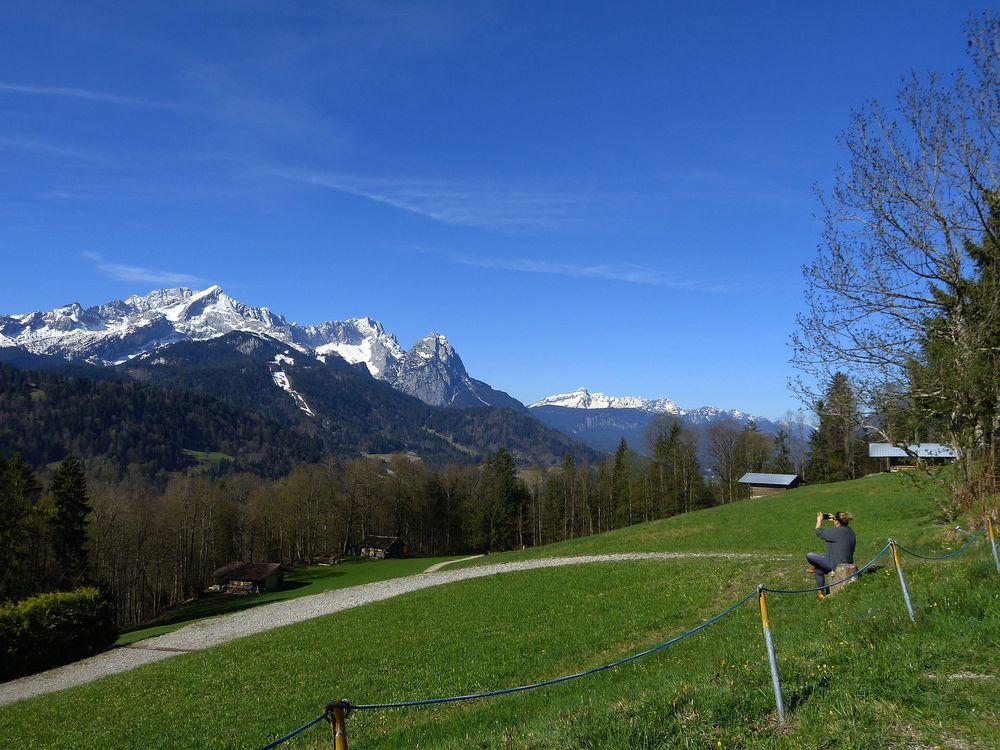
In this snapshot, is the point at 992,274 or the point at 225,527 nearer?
the point at 992,274

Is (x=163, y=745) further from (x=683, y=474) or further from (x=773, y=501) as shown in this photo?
(x=683, y=474)

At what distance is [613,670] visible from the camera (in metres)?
12.0

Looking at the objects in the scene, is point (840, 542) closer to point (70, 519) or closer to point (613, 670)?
point (613, 670)

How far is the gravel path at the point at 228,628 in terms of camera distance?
89.5 ft

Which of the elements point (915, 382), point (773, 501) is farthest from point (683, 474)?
point (915, 382)

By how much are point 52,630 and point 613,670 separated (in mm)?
35780

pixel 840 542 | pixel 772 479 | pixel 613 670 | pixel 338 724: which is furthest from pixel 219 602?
pixel 338 724

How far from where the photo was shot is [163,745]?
42.3 ft

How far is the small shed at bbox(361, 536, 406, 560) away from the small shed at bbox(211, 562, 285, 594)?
22882mm

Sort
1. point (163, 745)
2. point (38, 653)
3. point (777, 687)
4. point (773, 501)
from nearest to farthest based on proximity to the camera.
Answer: point (777, 687) < point (163, 745) < point (38, 653) < point (773, 501)

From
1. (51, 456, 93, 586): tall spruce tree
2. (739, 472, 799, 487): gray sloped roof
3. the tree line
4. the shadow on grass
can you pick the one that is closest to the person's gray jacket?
the shadow on grass

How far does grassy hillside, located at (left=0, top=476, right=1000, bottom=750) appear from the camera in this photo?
267 inches

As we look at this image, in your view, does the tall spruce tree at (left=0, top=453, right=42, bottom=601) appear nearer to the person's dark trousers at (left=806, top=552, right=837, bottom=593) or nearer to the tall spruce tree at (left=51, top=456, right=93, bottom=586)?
the tall spruce tree at (left=51, top=456, right=93, bottom=586)

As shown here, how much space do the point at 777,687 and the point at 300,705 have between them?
11073mm
